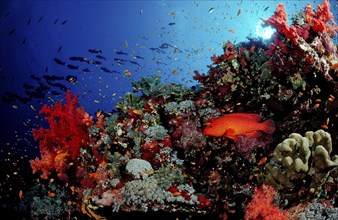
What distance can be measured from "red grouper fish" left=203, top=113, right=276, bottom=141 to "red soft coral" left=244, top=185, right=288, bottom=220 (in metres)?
0.89

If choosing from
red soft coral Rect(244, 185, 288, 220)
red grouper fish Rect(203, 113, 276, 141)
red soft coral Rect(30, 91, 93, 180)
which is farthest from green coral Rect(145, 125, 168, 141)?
red soft coral Rect(244, 185, 288, 220)

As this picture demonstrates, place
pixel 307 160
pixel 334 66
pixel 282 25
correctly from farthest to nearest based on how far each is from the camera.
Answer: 1. pixel 282 25
2. pixel 334 66
3. pixel 307 160

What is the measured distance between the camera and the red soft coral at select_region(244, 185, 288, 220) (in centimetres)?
366

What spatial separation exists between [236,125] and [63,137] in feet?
15.7

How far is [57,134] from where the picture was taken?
23.3 ft

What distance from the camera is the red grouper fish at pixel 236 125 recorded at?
4.16 metres

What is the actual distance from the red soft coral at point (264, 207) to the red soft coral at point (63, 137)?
15.0ft

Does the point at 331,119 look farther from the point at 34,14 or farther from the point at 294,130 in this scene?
the point at 34,14

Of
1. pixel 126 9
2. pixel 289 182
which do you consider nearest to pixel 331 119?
pixel 289 182

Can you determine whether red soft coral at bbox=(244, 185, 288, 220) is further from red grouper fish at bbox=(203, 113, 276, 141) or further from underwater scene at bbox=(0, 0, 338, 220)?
red grouper fish at bbox=(203, 113, 276, 141)

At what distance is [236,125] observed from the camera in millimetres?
4184

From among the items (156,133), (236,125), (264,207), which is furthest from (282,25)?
(264,207)

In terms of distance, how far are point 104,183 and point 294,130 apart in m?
3.74

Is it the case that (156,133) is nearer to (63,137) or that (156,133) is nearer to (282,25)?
(63,137)
